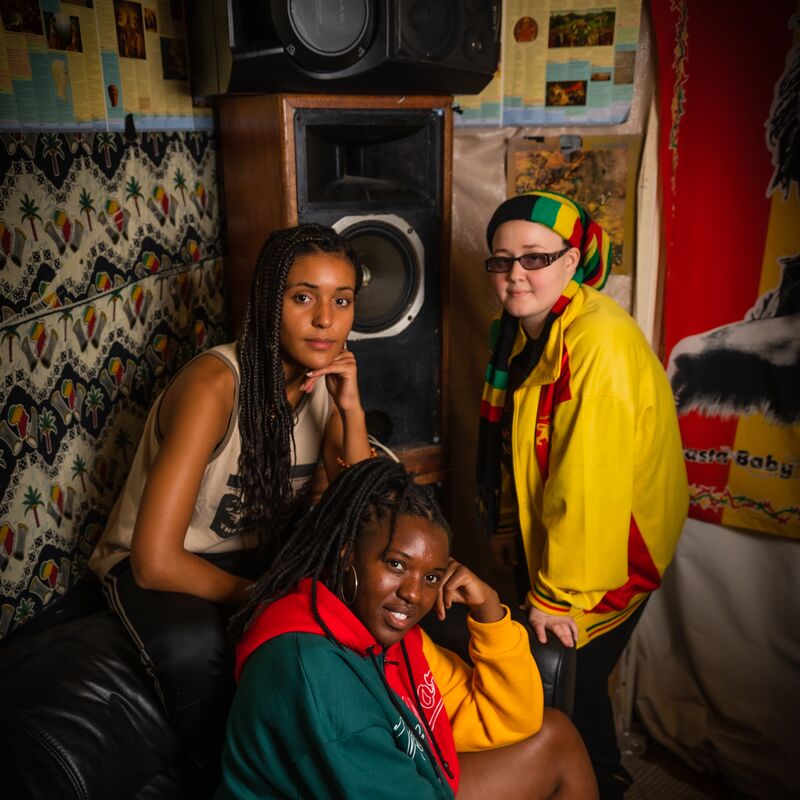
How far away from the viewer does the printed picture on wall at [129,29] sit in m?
1.71

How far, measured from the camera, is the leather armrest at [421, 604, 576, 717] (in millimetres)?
1389

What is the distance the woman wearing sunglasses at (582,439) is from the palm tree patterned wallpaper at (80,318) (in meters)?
0.81

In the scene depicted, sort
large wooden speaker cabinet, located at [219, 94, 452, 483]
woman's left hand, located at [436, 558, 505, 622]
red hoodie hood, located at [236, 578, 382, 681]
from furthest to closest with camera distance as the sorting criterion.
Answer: large wooden speaker cabinet, located at [219, 94, 452, 483] → woman's left hand, located at [436, 558, 505, 622] → red hoodie hood, located at [236, 578, 382, 681]

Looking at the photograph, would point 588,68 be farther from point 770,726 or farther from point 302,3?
point 770,726

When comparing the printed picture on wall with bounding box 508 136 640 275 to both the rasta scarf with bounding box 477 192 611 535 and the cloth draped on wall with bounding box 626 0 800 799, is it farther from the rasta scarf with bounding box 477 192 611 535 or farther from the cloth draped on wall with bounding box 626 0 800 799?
the rasta scarf with bounding box 477 192 611 535

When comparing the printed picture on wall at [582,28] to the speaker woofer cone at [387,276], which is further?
the printed picture on wall at [582,28]

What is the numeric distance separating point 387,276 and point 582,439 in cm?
68

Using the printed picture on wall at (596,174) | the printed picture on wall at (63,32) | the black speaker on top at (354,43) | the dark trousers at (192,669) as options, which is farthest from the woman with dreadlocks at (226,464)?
the printed picture on wall at (596,174)

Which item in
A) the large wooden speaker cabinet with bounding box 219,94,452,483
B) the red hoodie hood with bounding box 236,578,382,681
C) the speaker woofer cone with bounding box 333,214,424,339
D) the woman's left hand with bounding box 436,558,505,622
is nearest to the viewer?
the red hoodie hood with bounding box 236,578,382,681

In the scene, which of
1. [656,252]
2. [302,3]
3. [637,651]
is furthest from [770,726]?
[302,3]

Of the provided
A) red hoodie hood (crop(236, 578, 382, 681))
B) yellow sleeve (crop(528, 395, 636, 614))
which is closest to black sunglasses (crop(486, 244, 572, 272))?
yellow sleeve (crop(528, 395, 636, 614))

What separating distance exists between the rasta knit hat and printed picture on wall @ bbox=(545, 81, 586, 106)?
63 cm

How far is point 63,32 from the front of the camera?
1.57 m

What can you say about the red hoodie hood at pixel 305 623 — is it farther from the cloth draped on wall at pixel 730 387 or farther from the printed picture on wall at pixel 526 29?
the printed picture on wall at pixel 526 29
